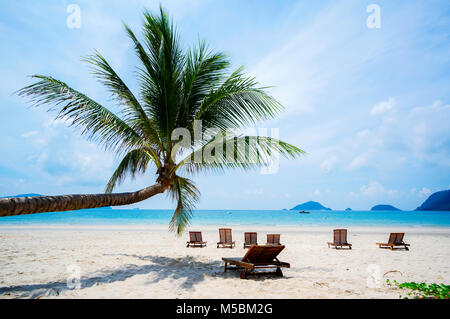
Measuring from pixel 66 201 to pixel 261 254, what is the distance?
14.0 feet

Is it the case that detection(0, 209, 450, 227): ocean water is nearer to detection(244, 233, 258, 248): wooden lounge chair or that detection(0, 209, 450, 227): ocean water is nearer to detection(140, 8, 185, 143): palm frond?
detection(244, 233, 258, 248): wooden lounge chair

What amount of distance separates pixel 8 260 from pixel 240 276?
688 centimetres

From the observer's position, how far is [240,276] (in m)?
6.31

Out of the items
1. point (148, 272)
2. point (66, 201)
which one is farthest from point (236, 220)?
point (66, 201)

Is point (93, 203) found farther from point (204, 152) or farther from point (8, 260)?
point (8, 260)

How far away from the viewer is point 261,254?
6383mm

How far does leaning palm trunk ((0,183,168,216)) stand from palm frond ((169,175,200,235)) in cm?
187

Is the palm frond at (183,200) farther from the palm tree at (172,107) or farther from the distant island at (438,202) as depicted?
the distant island at (438,202)

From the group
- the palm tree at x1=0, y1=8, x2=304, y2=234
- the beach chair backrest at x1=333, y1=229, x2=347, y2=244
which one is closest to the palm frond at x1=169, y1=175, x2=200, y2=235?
the palm tree at x1=0, y1=8, x2=304, y2=234

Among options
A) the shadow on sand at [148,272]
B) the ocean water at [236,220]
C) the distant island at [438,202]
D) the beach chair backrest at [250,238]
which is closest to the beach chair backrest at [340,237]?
the beach chair backrest at [250,238]

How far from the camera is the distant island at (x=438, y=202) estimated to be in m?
113

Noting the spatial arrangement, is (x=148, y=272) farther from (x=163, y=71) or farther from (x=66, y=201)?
(x=163, y=71)

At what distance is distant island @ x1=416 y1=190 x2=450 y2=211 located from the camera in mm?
113312

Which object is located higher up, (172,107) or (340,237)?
(172,107)
